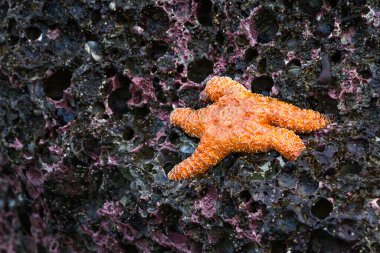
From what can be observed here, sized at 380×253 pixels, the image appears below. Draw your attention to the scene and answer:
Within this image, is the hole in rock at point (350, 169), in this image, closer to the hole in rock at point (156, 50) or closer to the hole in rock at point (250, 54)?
the hole in rock at point (250, 54)

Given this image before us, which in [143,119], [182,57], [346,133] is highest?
[182,57]

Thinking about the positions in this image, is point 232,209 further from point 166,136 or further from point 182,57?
point 182,57

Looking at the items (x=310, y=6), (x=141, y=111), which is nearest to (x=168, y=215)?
(x=141, y=111)

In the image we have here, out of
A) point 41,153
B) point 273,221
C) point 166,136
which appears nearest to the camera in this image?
point 273,221

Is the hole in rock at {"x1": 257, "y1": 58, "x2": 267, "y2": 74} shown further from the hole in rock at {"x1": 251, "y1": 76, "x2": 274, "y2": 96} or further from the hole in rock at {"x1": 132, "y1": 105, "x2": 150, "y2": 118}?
the hole in rock at {"x1": 132, "y1": 105, "x2": 150, "y2": 118}

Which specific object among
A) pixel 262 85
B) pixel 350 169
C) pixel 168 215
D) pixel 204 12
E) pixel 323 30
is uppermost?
pixel 204 12

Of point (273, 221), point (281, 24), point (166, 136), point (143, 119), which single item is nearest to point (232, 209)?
point (273, 221)

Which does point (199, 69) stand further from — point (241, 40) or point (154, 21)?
point (154, 21)

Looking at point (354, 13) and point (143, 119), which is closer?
point (354, 13)
